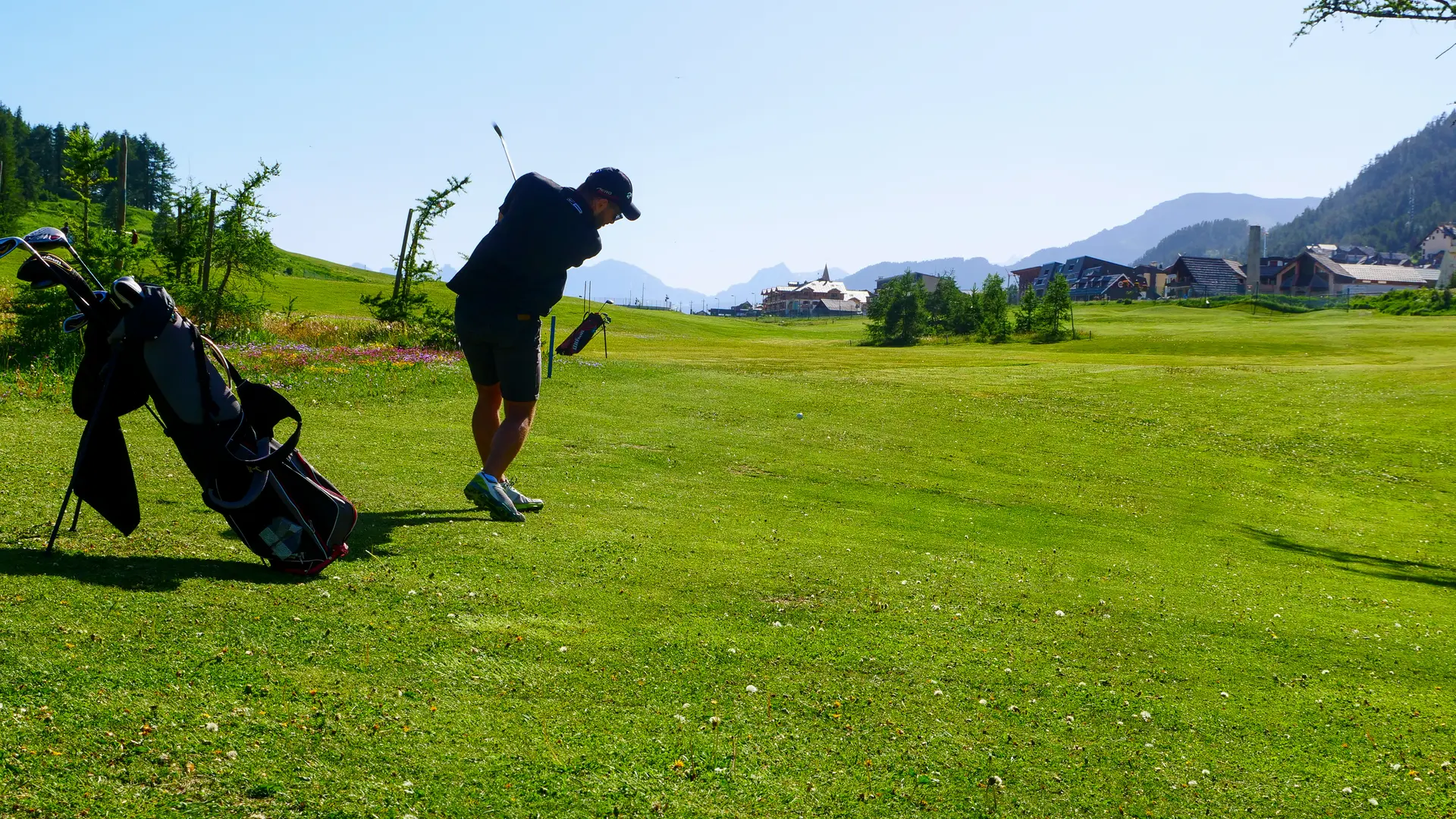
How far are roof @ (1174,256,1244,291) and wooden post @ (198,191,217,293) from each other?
16058 cm

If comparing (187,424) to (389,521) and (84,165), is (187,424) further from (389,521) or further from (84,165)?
(84,165)

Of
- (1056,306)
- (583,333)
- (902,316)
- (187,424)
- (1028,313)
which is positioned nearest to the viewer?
(187,424)

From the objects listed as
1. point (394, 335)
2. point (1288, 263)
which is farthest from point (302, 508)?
point (1288, 263)

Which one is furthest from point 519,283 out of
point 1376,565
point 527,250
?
point 1376,565

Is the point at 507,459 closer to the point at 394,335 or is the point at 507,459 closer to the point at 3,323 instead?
the point at 3,323

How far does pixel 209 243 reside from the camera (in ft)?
80.4

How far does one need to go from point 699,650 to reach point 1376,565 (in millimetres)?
9469

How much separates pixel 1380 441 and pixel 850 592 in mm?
20037

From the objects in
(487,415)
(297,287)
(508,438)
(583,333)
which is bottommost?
(508,438)

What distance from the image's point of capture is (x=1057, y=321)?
8500 cm

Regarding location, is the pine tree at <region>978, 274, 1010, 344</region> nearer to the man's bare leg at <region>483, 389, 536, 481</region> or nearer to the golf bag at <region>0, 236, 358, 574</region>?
the man's bare leg at <region>483, 389, 536, 481</region>

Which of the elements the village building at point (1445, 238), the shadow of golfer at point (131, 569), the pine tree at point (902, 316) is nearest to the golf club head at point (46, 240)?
the shadow of golfer at point (131, 569)

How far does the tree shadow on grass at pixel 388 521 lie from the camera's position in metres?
6.38

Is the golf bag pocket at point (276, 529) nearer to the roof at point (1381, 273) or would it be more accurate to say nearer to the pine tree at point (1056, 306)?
the pine tree at point (1056, 306)
